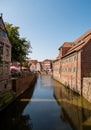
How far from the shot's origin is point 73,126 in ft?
50.5

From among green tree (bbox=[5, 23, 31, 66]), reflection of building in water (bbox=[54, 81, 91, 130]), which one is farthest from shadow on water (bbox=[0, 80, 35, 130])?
green tree (bbox=[5, 23, 31, 66])

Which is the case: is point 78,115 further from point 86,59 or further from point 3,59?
point 86,59

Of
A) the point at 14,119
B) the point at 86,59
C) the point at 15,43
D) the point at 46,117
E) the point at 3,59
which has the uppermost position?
the point at 15,43

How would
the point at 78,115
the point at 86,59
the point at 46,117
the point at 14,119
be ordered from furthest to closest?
the point at 86,59, the point at 78,115, the point at 46,117, the point at 14,119

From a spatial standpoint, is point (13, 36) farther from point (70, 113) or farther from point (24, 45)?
point (70, 113)

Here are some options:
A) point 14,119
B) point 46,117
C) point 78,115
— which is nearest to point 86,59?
point 78,115

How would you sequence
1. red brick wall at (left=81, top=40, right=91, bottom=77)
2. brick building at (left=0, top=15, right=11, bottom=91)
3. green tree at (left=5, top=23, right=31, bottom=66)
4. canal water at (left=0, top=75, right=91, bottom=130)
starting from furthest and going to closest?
green tree at (left=5, top=23, right=31, bottom=66) < red brick wall at (left=81, top=40, right=91, bottom=77) < brick building at (left=0, top=15, right=11, bottom=91) < canal water at (left=0, top=75, right=91, bottom=130)

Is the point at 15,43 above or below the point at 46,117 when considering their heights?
above

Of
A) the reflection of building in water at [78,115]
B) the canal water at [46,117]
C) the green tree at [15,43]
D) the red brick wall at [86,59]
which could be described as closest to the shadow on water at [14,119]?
the canal water at [46,117]

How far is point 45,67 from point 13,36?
90692 millimetres

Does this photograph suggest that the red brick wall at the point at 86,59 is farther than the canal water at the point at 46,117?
Yes

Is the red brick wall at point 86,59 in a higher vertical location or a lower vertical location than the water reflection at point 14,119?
higher

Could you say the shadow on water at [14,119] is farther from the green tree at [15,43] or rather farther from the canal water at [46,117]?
the green tree at [15,43]

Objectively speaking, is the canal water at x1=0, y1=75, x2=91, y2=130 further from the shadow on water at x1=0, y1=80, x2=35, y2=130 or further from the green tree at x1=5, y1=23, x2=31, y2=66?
the green tree at x1=5, y1=23, x2=31, y2=66
